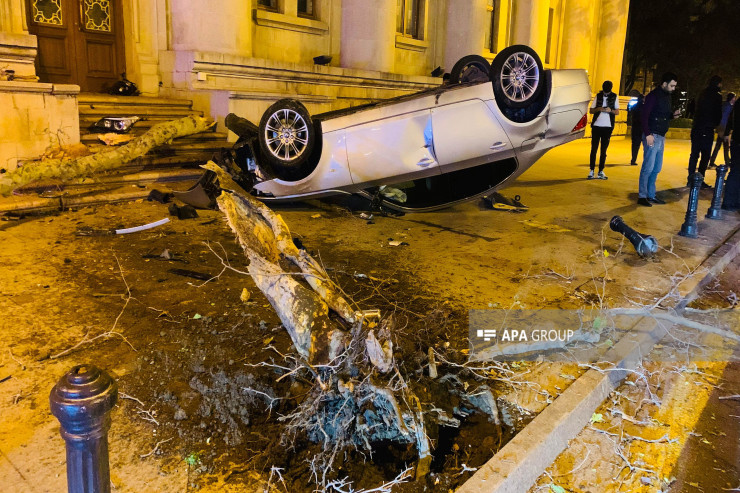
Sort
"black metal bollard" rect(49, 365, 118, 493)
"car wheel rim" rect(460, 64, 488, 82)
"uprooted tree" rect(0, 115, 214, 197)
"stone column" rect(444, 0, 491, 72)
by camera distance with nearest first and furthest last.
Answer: "black metal bollard" rect(49, 365, 118, 493) < "car wheel rim" rect(460, 64, 488, 82) < "uprooted tree" rect(0, 115, 214, 197) < "stone column" rect(444, 0, 491, 72)

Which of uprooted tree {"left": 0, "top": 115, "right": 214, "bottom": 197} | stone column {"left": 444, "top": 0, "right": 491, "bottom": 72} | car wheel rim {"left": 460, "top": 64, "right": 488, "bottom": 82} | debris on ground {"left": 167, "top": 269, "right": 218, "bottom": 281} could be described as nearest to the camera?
debris on ground {"left": 167, "top": 269, "right": 218, "bottom": 281}

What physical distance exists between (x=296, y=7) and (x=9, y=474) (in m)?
13.9

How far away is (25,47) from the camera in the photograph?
882cm

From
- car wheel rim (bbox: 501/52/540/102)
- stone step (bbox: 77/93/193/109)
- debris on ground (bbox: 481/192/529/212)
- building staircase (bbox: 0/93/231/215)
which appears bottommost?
debris on ground (bbox: 481/192/529/212)

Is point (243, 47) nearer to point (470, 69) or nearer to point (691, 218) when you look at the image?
point (470, 69)

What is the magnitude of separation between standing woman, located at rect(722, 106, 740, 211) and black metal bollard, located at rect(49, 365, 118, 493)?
10.4 metres

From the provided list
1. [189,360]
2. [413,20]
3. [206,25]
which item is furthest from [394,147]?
[413,20]

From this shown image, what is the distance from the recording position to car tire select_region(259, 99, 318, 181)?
23.4 feet

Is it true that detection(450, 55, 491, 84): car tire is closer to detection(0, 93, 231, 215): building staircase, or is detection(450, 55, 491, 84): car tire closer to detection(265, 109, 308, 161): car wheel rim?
detection(265, 109, 308, 161): car wheel rim

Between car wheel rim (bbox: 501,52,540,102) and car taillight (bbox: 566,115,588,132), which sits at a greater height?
car wheel rim (bbox: 501,52,540,102)

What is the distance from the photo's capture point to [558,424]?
3217 millimetres

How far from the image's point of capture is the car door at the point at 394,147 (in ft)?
23.0

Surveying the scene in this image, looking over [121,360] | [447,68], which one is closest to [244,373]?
[121,360]

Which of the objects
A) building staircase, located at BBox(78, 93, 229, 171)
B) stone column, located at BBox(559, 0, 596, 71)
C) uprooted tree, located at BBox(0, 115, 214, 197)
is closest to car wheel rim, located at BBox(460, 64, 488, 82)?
building staircase, located at BBox(78, 93, 229, 171)
